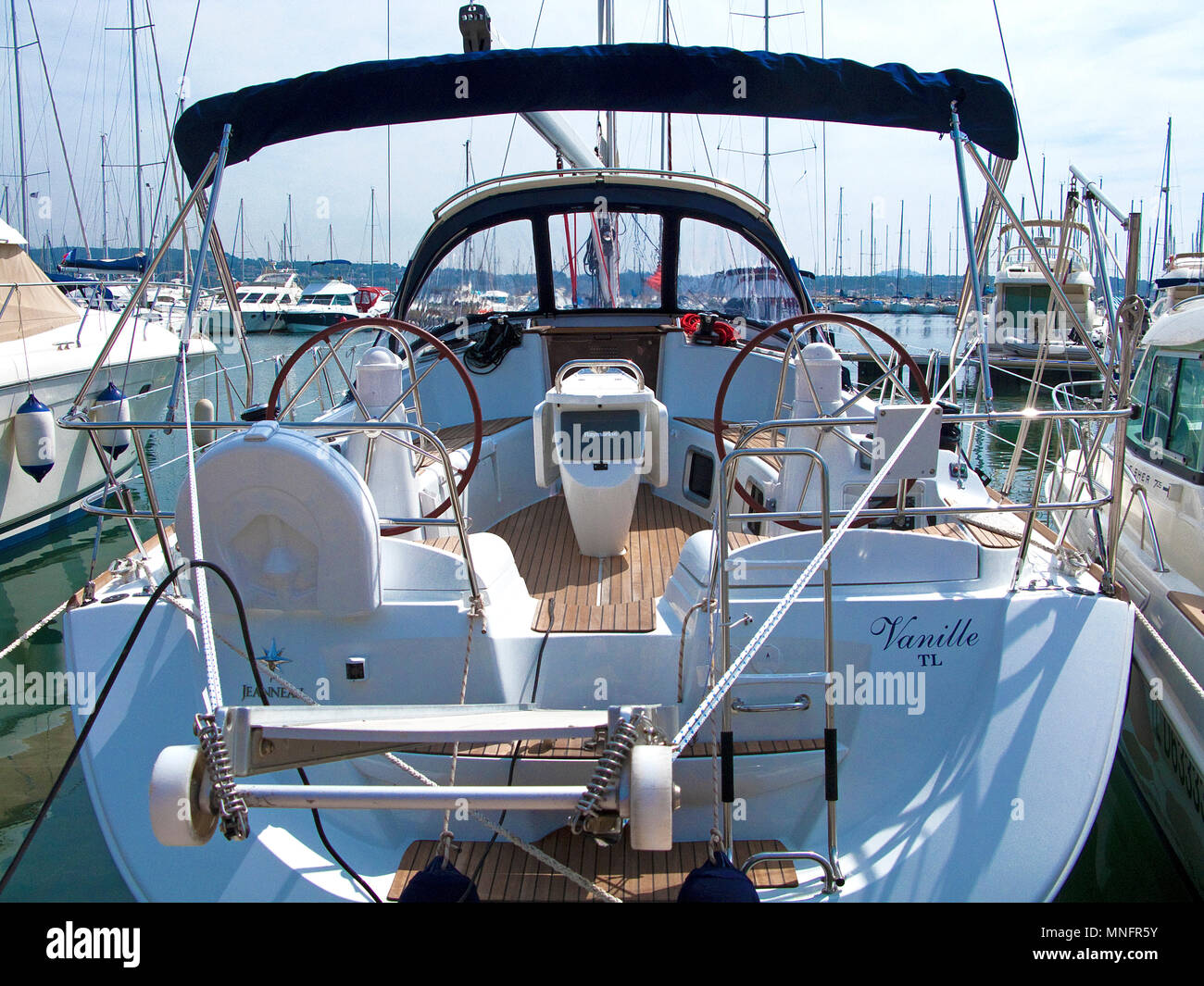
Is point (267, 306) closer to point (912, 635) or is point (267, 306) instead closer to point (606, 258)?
point (606, 258)

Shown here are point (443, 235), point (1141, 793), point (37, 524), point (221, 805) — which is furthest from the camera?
point (37, 524)

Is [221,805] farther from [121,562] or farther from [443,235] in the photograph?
[443,235]

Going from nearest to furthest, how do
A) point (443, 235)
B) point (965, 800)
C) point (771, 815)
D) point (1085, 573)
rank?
point (965, 800)
point (771, 815)
point (1085, 573)
point (443, 235)

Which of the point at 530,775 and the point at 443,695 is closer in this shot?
the point at 530,775

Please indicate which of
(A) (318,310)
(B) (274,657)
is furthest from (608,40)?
(A) (318,310)

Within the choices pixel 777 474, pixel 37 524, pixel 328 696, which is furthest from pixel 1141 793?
pixel 37 524

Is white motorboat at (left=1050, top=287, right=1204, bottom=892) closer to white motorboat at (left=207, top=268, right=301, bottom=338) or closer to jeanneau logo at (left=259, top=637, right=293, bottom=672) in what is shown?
jeanneau logo at (left=259, top=637, right=293, bottom=672)

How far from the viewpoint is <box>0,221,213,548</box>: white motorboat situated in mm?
7496

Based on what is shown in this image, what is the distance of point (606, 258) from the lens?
6133 mm

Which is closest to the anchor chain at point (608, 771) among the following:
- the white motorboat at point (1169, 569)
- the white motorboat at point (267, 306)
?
the white motorboat at point (1169, 569)

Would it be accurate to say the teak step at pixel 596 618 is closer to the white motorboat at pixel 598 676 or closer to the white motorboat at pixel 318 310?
the white motorboat at pixel 598 676

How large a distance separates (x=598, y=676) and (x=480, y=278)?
4019mm

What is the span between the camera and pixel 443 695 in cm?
271

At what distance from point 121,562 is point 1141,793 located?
4524 millimetres
